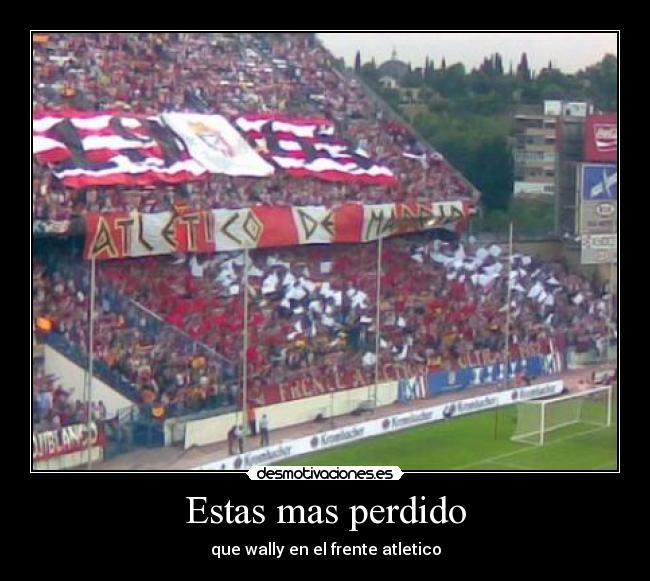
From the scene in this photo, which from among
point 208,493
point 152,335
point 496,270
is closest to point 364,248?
point 496,270

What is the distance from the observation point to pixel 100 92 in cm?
927

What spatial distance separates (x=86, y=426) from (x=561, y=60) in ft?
10.5

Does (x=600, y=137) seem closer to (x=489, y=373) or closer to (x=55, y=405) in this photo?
(x=489, y=373)

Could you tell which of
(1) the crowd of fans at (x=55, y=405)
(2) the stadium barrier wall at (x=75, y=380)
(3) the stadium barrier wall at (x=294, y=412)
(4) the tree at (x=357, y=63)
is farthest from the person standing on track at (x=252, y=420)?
(4) the tree at (x=357, y=63)

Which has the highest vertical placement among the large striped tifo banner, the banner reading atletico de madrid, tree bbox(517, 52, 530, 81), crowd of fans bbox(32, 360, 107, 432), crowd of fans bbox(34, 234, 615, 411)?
tree bbox(517, 52, 530, 81)

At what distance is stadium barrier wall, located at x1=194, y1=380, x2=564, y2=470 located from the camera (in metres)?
7.82

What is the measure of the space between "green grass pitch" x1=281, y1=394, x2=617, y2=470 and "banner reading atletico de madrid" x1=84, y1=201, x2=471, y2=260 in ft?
4.12

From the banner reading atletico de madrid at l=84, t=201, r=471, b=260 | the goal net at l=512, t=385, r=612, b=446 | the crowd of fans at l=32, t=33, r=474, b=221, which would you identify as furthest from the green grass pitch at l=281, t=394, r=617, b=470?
the crowd of fans at l=32, t=33, r=474, b=221

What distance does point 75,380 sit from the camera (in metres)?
7.94

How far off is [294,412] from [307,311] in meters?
0.97

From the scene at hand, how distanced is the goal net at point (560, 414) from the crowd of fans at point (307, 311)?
0.52 meters

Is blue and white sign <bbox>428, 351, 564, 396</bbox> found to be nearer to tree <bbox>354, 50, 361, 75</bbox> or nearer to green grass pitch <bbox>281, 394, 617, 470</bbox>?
green grass pitch <bbox>281, 394, 617, 470</bbox>

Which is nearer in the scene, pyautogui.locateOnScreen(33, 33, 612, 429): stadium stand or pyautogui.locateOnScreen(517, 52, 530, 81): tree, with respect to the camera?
pyautogui.locateOnScreen(33, 33, 612, 429): stadium stand

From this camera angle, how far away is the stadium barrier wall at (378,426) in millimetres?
7816
